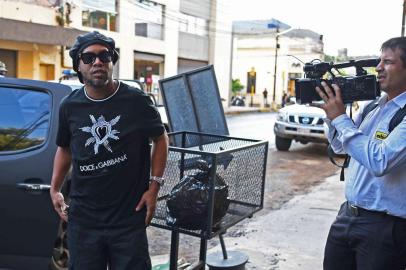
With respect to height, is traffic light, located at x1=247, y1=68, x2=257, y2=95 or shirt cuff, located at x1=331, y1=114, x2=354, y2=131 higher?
traffic light, located at x1=247, y1=68, x2=257, y2=95

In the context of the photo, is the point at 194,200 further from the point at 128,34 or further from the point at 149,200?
the point at 128,34

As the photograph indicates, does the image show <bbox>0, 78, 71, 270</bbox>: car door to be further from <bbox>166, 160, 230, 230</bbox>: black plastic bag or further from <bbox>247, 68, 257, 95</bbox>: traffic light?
<bbox>247, 68, 257, 95</bbox>: traffic light

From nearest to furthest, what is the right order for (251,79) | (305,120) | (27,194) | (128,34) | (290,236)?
A: (27,194)
(290,236)
(305,120)
(128,34)
(251,79)

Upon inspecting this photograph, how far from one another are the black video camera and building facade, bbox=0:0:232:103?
668 inches

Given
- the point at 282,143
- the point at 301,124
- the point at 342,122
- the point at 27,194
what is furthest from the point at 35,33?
the point at 342,122

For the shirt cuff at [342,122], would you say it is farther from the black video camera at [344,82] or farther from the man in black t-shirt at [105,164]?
the man in black t-shirt at [105,164]

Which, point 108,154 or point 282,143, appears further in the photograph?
point 282,143

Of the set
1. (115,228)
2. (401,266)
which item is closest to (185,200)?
(115,228)

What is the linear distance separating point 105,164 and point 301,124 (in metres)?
9.04

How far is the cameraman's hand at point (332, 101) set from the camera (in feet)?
7.42

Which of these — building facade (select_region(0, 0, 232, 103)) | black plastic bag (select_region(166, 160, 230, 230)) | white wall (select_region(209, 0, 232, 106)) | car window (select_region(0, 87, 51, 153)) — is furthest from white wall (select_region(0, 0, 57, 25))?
black plastic bag (select_region(166, 160, 230, 230))

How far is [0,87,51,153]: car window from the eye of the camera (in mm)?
3297

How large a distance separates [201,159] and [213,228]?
1.40 feet

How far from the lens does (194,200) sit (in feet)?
9.42
